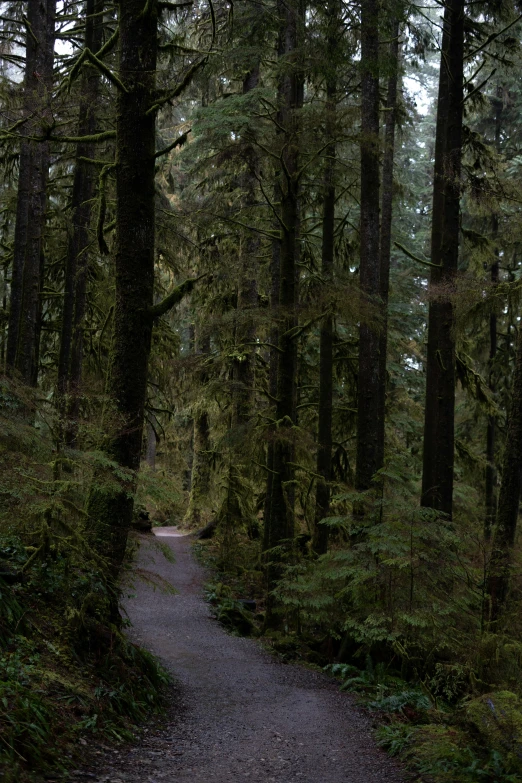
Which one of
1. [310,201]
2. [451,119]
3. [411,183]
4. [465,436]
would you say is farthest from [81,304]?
[411,183]

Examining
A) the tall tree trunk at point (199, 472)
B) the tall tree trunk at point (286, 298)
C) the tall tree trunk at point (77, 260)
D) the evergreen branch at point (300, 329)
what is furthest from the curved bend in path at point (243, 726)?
the tall tree trunk at point (199, 472)

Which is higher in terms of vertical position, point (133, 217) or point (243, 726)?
point (133, 217)

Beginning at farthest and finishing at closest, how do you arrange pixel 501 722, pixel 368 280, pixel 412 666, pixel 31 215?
pixel 31 215
pixel 368 280
pixel 412 666
pixel 501 722

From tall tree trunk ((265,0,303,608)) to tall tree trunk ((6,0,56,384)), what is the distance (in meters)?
4.44

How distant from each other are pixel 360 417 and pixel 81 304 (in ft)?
20.3

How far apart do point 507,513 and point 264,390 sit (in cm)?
482

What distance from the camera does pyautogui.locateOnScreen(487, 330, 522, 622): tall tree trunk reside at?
8.13 m

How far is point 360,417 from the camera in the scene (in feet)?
39.1

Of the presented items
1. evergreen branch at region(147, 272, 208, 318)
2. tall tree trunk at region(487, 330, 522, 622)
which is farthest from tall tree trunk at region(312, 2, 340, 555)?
evergreen branch at region(147, 272, 208, 318)

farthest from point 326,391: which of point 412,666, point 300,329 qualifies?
point 412,666

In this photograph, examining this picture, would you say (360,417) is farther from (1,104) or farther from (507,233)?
(1,104)

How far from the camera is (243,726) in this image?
674 cm

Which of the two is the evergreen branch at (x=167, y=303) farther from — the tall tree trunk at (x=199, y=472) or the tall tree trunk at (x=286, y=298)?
the tall tree trunk at (x=199, y=472)

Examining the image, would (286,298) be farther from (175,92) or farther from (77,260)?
(175,92)
